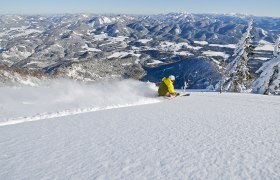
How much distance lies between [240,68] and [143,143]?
36.5m

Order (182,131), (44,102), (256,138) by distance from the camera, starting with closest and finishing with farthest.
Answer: (256,138), (182,131), (44,102)

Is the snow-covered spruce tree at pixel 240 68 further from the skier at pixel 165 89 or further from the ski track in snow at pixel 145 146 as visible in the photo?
the ski track in snow at pixel 145 146

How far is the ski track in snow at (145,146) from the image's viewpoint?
7.93 m

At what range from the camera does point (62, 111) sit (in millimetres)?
16406

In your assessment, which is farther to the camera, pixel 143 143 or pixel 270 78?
pixel 270 78

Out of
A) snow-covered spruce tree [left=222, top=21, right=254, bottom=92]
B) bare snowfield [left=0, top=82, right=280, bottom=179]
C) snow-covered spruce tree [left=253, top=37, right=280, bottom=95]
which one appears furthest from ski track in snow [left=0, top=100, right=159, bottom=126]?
snow-covered spruce tree [left=222, top=21, right=254, bottom=92]

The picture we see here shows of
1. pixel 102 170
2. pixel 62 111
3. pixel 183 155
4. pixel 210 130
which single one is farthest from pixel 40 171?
pixel 62 111

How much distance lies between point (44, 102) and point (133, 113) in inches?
209

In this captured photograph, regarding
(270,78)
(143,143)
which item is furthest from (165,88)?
(270,78)

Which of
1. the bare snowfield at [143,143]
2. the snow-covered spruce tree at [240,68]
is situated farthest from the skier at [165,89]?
the snow-covered spruce tree at [240,68]

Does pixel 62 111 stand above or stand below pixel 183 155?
below

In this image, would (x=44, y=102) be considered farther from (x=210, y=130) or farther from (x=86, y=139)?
(x=210, y=130)

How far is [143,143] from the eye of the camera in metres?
10.4

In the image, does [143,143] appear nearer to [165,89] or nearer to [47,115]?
[47,115]
